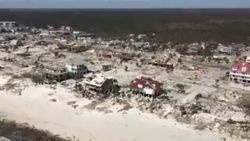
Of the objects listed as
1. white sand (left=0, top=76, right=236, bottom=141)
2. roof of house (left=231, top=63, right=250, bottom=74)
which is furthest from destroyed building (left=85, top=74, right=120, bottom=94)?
roof of house (left=231, top=63, right=250, bottom=74)

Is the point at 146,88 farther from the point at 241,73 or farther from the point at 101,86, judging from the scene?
the point at 241,73

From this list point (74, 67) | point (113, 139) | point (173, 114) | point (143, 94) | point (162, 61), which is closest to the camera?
point (113, 139)

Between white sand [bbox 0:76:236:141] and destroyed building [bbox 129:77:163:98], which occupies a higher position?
destroyed building [bbox 129:77:163:98]

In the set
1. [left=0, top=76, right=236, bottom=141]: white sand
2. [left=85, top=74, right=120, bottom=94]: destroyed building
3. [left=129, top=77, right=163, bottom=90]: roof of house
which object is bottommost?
[left=0, top=76, right=236, bottom=141]: white sand

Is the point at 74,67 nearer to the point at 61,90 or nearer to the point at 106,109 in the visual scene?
the point at 61,90

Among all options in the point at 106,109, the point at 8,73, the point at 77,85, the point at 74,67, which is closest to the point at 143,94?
the point at 106,109

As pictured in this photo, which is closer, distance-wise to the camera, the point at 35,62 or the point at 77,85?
the point at 77,85

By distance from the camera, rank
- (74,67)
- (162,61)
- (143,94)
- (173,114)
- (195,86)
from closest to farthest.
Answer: (173,114)
(143,94)
(195,86)
(74,67)
(162,61)

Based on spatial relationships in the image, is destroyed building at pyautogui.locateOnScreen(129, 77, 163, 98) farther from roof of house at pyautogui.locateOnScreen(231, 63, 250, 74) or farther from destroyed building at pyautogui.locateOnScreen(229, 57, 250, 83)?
roof of house at pyautogui.locateOnScreen(231, 63, 250, 74)
